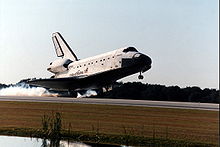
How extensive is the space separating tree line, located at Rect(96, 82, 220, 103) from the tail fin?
8.34 m

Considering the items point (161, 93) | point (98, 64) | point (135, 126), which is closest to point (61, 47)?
point (161, 93)

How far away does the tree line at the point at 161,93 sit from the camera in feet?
200

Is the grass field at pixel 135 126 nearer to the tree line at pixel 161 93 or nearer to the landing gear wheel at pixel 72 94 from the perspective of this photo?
the landing gear wheel at pixel 72 94

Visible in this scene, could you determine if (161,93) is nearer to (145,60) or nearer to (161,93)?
(161,93)

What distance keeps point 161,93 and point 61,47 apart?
17838mm

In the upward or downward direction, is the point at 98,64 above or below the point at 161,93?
above

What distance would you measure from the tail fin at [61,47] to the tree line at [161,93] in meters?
8.34

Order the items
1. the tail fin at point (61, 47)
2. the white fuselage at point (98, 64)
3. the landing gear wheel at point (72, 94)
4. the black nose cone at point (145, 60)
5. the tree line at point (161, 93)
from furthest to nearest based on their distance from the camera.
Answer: the tree line at point (161, 93) → the tail fin at point (61, 47) → the landing gear wheel at point (72, 94) → the white fuselage at point (98, 64) → the black nose cone at point (145, 60)

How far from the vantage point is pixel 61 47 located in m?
62.4

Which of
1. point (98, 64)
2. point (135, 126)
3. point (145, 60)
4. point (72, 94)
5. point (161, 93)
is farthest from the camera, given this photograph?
point (161, 93)

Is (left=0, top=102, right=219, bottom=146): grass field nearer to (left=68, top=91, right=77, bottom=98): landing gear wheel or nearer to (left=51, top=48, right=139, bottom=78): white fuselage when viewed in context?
(left=51, top=48, right=139, bottom=78): white fuselage

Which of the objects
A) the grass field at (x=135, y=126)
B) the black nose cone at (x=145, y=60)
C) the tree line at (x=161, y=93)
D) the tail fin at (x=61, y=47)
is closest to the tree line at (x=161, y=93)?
the tree line at (x=161, y=93)

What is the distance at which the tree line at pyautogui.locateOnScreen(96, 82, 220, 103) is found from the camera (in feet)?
200

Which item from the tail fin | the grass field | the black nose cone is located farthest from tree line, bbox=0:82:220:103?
the grass field
